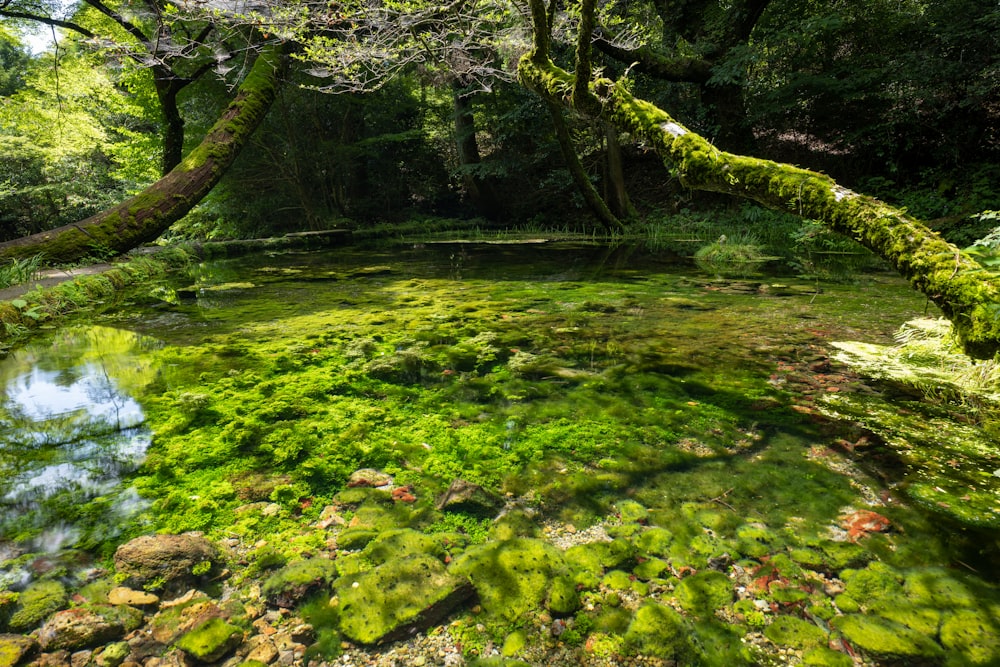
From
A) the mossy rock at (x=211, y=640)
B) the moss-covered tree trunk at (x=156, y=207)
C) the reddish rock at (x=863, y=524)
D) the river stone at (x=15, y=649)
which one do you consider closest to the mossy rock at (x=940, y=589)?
the reddish rock at (x=863, y=524)

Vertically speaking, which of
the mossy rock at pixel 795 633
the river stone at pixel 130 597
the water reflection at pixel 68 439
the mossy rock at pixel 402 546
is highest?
the mossy rock at pixel 795 633

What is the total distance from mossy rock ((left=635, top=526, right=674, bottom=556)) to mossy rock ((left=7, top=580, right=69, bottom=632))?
139 centimetres

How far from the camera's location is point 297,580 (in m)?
1.14

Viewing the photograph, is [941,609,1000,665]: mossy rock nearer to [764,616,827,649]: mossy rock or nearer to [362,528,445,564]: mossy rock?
[764,616,827,649]: mossy rock

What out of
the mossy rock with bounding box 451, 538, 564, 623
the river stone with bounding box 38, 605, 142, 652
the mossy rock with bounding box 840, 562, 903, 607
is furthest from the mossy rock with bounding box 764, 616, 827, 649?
the river stone with bounding box 38, 605, 142, 652

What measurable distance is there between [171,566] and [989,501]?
2.23 m

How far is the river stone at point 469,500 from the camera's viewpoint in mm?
1419

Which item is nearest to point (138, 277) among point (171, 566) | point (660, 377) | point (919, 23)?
point (171, 566)

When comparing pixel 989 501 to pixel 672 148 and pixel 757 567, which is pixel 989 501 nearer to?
pixel 757 567

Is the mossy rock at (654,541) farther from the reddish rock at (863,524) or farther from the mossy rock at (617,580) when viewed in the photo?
the reddish rock at (863,524)

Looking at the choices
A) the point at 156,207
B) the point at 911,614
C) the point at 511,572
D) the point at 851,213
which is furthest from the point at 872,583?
the point at 156,207

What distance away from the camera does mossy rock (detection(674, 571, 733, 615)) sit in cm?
105

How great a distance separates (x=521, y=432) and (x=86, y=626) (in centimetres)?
131

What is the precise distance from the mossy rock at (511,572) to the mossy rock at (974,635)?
31.4 inches
